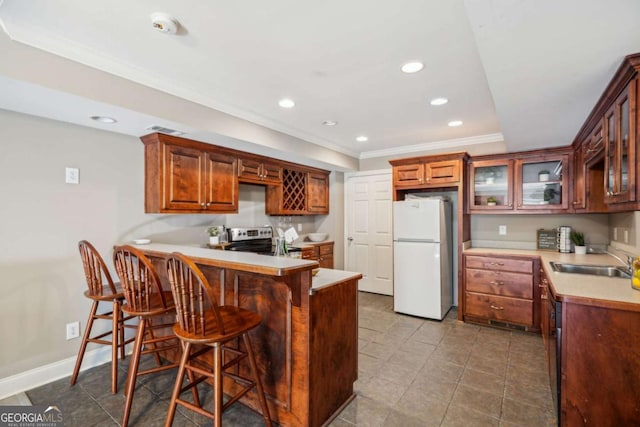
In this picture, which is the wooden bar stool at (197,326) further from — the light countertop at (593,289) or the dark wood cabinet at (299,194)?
the dark wood cabinet at (299,194)

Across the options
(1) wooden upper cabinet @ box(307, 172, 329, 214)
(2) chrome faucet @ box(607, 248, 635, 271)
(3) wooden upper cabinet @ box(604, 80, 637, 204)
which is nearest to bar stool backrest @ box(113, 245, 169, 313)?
(3) wooden upper cabinet @ box(604, 80, 637, 204)

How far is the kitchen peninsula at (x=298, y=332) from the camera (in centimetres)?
179

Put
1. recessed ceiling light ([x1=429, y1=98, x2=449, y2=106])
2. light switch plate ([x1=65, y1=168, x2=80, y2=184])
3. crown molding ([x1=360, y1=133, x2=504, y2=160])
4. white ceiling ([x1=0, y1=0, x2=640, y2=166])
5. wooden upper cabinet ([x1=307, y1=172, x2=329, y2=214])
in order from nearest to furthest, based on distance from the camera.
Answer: white ceiling ([x1=0, y1=0, x2=640, y2=166]), light switch plate ([x1=65, y1=168, x2=80, y2=184]), recessed ceiling light ([x1=429, y1=98, x2=449, y2=106]), crown molding ([x1=360, y1=133, x2=504, y2=160]), wooden upper cabinet ([x1=307, y1=172, x2=329, y2=214])

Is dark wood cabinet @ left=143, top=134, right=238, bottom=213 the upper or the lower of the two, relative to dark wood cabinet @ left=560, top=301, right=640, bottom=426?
upper

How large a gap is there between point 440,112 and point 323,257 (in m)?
2.78

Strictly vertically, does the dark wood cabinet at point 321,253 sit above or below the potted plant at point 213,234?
below

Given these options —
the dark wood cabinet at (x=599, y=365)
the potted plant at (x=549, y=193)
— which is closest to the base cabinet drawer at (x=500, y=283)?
the potted plant at (x=549, y=193)

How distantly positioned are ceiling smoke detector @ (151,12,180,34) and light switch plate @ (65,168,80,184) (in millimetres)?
1605

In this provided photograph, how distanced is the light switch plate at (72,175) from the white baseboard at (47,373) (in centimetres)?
149

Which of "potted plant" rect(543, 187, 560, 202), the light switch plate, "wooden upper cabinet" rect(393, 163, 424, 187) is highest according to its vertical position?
"wooden upper cabinet" rect(393, 163, 424, 187)

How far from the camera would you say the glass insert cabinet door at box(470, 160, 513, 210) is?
12.6 feet

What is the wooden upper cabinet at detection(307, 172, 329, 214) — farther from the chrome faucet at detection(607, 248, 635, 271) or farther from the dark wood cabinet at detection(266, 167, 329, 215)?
the chrome faucet at detection(607, 248, 635, 271)

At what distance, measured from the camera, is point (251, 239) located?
3961mm

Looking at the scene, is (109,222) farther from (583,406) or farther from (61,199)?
(583,406)
